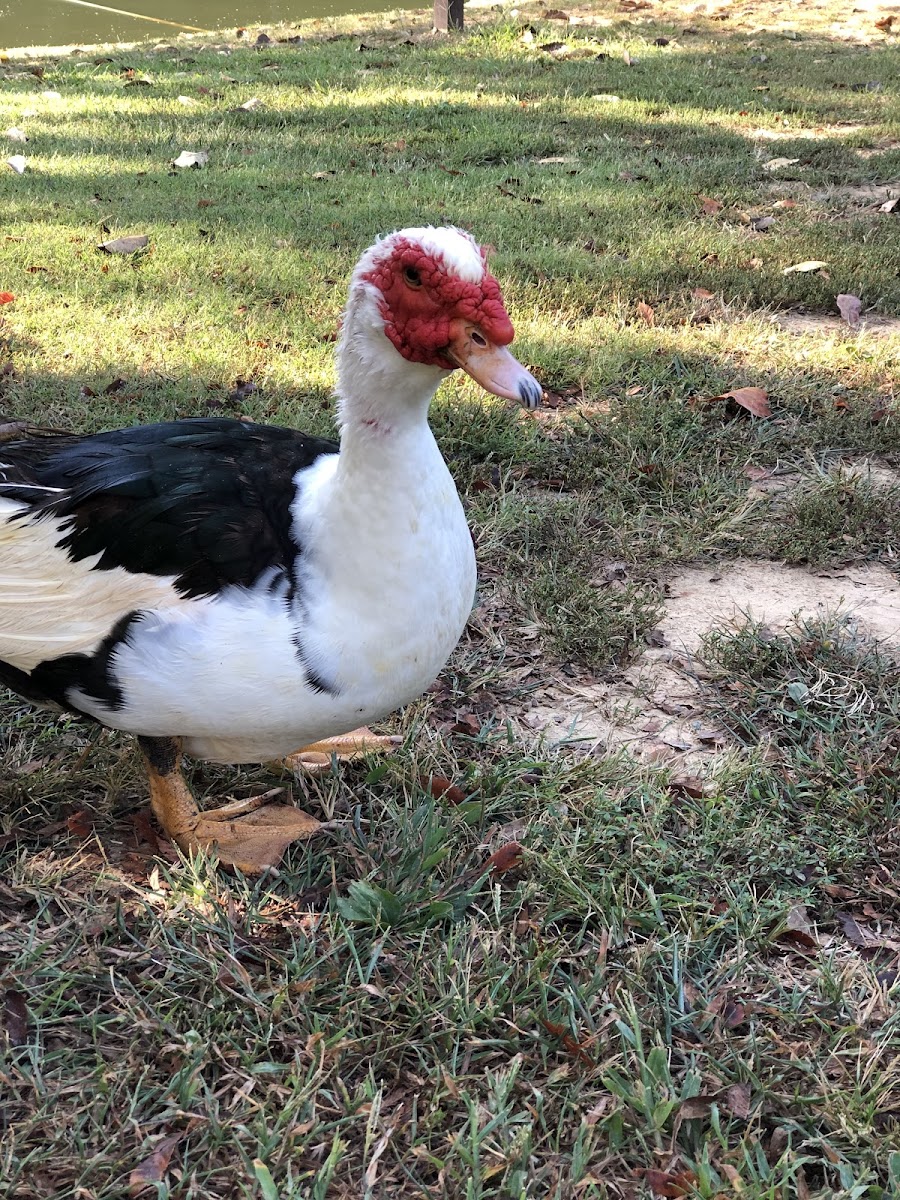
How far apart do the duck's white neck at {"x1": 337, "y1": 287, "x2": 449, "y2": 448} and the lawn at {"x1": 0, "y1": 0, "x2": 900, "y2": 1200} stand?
757 mm

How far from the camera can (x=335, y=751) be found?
2.40 m

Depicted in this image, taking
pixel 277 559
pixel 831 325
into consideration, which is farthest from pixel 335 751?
pixel 831 325

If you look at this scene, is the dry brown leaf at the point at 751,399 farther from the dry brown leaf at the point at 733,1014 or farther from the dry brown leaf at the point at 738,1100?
the dry brown leaf at the point at 738,1100

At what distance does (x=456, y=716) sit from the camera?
2.53m

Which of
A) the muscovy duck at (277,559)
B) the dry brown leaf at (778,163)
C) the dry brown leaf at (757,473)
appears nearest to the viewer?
the muscovy duck at (277,559)

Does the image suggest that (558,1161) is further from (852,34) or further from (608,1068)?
(852,34)

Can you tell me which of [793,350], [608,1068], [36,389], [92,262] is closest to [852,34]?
[793,350]

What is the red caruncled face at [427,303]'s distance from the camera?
1.71 metres

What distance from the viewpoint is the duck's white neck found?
1810 mm

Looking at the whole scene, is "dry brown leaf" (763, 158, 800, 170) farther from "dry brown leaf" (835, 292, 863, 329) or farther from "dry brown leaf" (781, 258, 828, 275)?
"dry brown leaf" (835, 292, 863, 329)

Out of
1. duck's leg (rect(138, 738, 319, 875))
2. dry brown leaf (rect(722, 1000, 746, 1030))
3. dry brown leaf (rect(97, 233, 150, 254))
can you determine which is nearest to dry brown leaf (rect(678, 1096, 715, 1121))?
dry brown leaf (rect(722, 1000, 746, 1030))

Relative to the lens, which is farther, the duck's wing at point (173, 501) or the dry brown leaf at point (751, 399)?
the dry brown leaf at point (751, 399)

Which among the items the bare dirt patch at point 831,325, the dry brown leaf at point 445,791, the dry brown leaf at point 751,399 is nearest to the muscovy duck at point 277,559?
the dry brown leaf at point 445,791

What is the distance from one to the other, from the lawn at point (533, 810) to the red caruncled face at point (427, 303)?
2.99 ft
